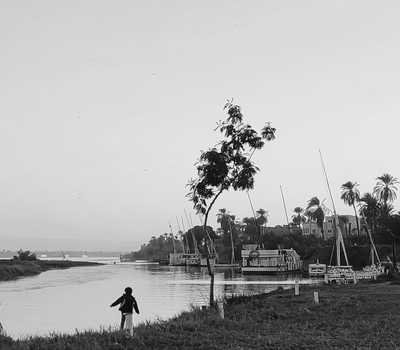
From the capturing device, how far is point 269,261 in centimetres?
11650

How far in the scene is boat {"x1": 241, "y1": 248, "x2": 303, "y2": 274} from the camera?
114m

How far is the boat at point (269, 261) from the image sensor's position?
11406 cm

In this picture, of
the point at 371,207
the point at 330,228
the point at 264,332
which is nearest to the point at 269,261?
the point at 371,207

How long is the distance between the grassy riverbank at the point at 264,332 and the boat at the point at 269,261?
88966 mm

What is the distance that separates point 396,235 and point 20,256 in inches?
5294

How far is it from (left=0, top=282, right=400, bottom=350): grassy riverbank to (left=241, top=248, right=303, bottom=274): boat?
3503 inches

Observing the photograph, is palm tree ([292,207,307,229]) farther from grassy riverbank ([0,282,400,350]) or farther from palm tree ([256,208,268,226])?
grassy riverbank ([0,282,400,350])

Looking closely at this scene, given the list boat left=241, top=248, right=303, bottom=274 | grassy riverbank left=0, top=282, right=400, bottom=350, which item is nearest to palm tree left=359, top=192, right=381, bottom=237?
boat left=241, top=248, right=303, bottom=274

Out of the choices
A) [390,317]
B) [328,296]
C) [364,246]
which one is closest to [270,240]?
[364,246]

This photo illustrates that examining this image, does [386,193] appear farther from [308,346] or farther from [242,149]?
[308,346]

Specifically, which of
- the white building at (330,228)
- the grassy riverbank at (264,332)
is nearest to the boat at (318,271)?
the grassy riverbank at (264,332)

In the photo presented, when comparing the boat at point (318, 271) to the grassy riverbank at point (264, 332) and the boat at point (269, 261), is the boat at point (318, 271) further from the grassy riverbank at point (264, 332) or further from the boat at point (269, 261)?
the grassy riverbank at point (264, 332)

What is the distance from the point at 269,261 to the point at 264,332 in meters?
99.7

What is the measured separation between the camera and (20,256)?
176 m
